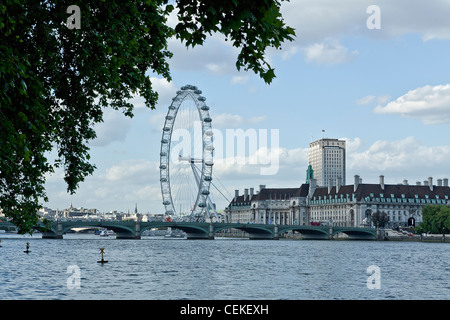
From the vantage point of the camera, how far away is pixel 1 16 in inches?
492

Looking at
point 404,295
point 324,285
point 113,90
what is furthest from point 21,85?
point 324,285

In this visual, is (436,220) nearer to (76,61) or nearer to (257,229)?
(257,229)

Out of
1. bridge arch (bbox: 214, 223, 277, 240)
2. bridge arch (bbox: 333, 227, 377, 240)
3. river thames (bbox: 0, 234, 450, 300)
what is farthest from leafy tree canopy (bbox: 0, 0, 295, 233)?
bridge arch (bbox: 333, 227, 377, 240)

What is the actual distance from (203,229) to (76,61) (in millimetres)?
126846

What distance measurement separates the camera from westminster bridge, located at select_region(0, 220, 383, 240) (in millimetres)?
131625

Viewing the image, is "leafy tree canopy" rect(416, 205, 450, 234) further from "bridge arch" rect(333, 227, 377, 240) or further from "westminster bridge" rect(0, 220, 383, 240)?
"bridge arch" rect(333, 227, 377, 240)

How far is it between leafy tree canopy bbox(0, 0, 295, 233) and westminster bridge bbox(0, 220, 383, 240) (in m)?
105

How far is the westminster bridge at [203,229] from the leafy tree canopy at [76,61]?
344 ft

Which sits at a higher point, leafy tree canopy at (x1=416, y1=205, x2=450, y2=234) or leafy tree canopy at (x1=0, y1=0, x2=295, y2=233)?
leafy tree canopy at (x1=0, y1=0, x2=295, y2=233)

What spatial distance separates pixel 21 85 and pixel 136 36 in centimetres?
836

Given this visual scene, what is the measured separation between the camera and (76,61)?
18938mm

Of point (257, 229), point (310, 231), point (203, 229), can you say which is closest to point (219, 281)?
point (203, 229)
